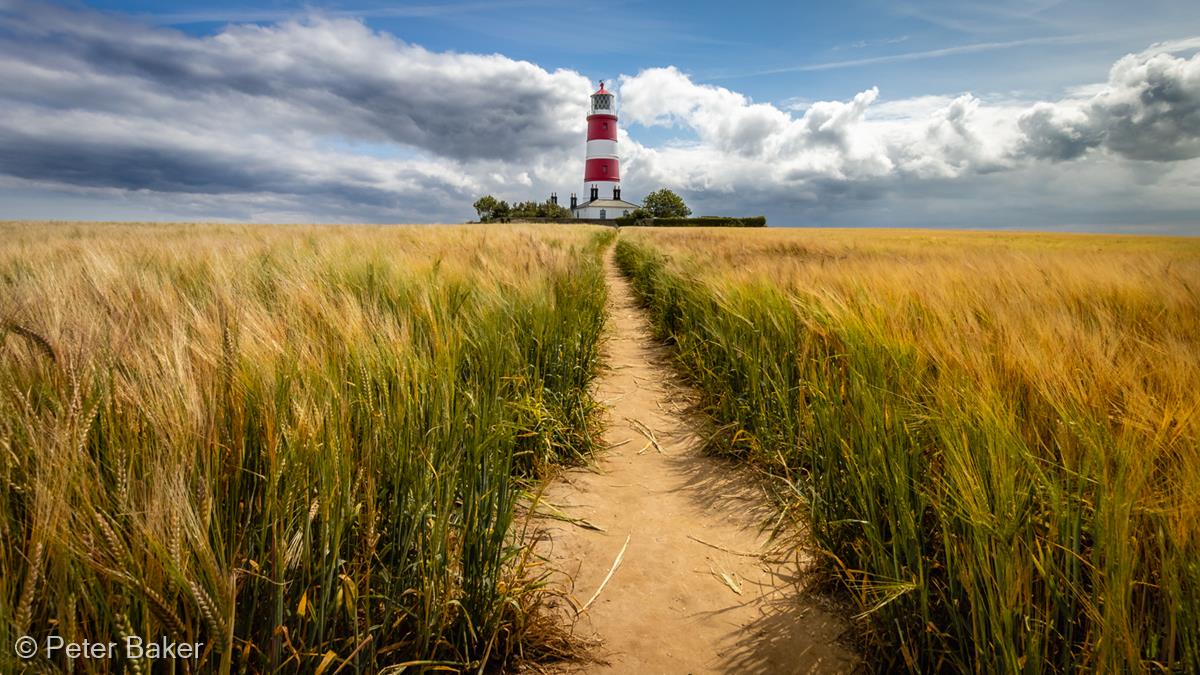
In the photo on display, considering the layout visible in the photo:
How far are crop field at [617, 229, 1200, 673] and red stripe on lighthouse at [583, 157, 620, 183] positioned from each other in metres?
55.3

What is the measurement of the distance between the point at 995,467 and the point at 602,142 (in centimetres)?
5817

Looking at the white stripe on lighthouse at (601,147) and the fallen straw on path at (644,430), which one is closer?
the fallen straw on path at (644,430)

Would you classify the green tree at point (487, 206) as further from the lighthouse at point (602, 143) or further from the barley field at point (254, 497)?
the barley field at point (254, 497)

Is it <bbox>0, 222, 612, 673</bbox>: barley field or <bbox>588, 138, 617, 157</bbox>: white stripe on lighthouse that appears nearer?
<bbox>0, 222, 612, 673</bbox>: barley field

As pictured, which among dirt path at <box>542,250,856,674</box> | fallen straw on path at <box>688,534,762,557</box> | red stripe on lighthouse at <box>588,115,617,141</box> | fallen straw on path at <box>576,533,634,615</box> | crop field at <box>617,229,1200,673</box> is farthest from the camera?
red stripe on lighthouse at <box>588,115,617,141</box>

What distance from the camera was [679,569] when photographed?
6.22 ft

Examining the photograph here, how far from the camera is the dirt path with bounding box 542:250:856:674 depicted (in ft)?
4.88

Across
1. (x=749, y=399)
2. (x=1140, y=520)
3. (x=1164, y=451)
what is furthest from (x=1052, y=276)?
(x=1140, y=520)

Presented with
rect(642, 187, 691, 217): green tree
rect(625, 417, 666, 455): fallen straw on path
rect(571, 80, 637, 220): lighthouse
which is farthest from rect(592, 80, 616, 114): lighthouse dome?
rect(625, 417, 666, 455): fallen straw on path

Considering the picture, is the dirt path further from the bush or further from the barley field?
the bush

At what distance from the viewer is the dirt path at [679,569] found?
1.49 m

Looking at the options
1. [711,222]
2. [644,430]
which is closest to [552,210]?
[711,222]

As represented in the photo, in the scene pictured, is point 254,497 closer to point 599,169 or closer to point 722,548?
point 722,548

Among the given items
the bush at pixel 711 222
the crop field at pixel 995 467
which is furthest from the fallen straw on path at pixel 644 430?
the bush at pixel 711 222
